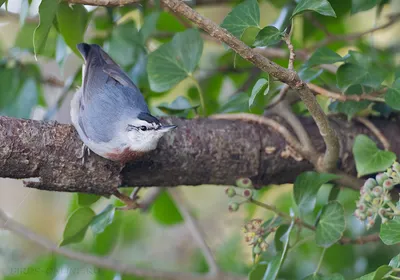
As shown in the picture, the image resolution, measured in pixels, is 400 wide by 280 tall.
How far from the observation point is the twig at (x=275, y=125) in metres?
1.92

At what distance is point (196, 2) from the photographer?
2584 millimetres

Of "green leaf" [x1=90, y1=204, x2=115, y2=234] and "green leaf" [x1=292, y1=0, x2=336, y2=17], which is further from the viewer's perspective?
"green leaf" [x1=90, y1=204, x2=115, y2=234]

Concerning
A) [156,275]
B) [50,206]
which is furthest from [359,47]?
[50,206]

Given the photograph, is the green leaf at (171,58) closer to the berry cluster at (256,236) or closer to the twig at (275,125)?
the twig at (275,125)

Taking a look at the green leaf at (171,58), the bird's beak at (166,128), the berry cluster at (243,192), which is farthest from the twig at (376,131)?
the bird's beak at (166,128)

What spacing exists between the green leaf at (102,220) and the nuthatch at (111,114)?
20cm

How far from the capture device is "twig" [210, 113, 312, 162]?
6.31ft

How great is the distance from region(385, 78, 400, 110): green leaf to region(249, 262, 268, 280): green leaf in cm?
60

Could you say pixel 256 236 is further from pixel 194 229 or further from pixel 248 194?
pixel 194 229

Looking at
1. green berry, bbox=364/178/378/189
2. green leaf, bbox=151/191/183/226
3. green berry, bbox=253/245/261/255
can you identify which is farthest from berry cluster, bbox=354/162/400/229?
green leaf, bbox=151/191/183/226

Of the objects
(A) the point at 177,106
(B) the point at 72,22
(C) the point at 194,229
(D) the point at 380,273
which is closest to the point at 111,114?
(A) the point at 177,106

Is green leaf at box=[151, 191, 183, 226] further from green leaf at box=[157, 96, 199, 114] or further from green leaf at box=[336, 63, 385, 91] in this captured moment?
green leaf at box=[336, 63, 385, 91]

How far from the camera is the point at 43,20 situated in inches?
61.3

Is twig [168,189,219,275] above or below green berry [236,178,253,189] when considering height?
below
